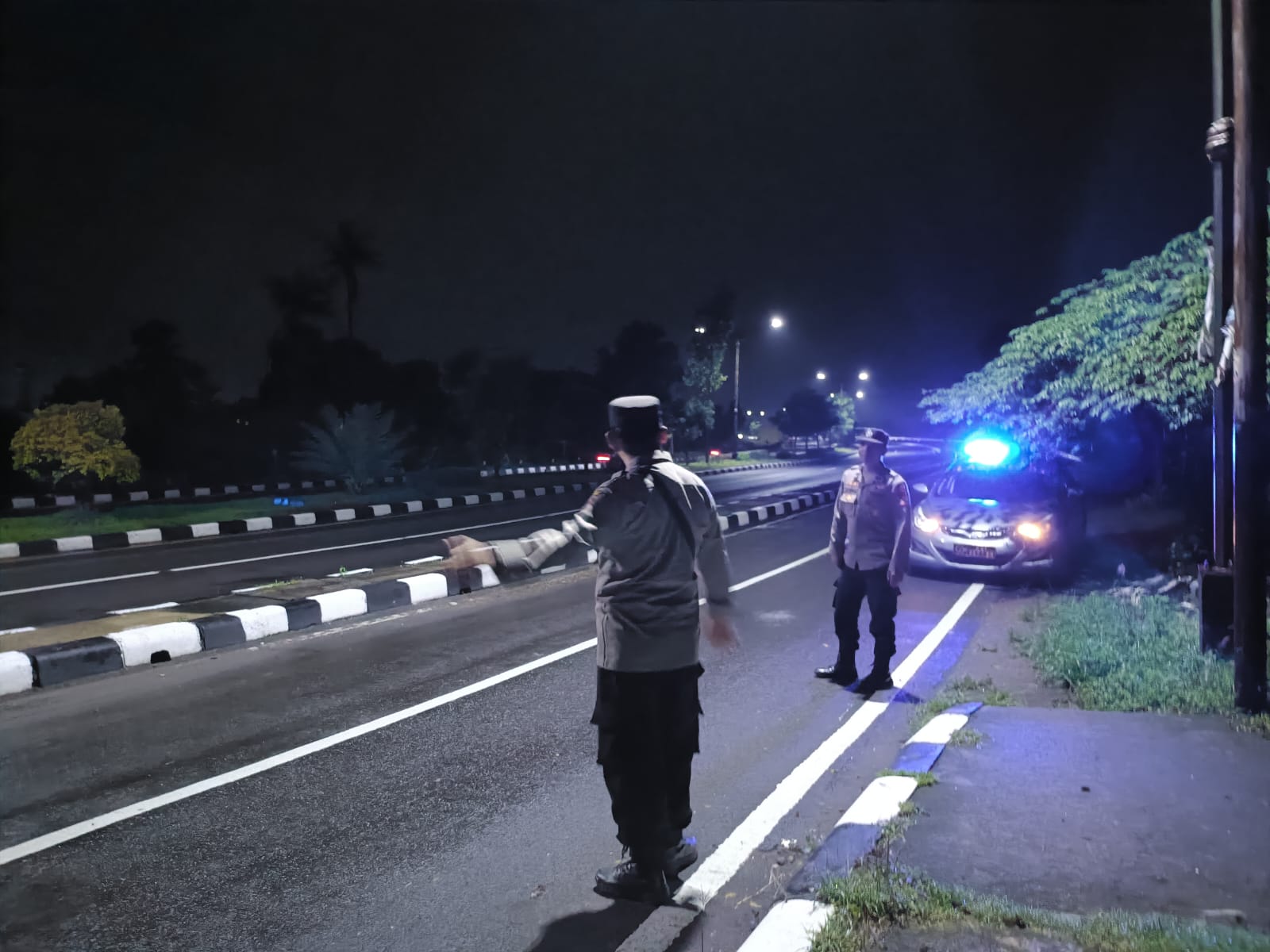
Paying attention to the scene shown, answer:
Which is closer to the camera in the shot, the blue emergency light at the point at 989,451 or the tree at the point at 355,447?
the blue emergency light at the point at 989,451

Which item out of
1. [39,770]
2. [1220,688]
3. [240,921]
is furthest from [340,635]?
[1220,688]

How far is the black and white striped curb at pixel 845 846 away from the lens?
3082 millimetres

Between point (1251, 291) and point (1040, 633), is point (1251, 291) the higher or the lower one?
the higher one

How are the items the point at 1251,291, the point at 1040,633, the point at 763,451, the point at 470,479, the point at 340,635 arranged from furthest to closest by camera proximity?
the point at 763,451
the point at 470,479
the point at 340,635
the point at 1040,633
the point at 1251,291

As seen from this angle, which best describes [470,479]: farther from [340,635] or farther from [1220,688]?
[1220,688]

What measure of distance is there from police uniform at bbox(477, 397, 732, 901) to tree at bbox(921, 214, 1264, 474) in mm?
7286

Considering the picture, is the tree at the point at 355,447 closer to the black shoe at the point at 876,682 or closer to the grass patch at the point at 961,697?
the black shoe at the point at 876,682

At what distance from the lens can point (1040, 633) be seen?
25.4 ft

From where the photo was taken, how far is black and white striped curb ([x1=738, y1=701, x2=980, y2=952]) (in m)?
3.08

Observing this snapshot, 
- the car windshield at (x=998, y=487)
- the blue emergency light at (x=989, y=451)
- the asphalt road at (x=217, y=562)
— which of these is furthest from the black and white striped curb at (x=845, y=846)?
the blue emergency light at (x=989, y=451)

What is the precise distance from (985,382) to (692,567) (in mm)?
10628

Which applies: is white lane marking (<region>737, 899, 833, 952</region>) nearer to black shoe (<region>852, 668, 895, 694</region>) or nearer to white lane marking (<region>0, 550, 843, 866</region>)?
white lane marking (<region>0, 550, 843, 866</region>)

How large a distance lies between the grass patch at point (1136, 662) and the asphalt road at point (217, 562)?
4.62 m

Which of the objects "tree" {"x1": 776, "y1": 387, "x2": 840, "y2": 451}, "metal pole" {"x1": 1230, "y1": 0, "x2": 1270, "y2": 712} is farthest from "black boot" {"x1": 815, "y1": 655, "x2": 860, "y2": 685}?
"tree" {"x1": 776, "y1": 387, "x2": 840, "y2": 451}
